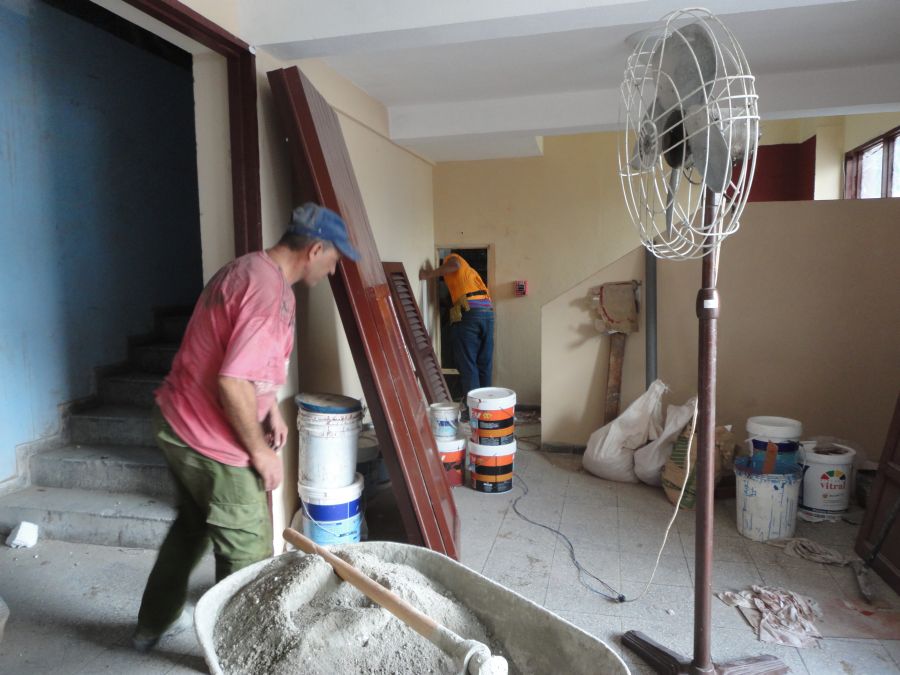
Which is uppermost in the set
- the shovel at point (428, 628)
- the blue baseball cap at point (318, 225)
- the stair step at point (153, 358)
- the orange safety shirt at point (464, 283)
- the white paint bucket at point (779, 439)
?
the blue baseball cap at point (318, 225)

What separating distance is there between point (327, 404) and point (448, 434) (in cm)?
125

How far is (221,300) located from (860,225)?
12.2 ft

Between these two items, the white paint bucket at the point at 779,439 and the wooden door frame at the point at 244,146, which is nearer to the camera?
the wooden door frame at the point at 244,146

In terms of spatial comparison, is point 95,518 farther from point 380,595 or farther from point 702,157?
point 702,157

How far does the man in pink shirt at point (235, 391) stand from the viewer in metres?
1.84

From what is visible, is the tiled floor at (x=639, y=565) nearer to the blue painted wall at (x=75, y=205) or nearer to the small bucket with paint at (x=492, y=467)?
the small bucket with paint at (x=492, y=467)

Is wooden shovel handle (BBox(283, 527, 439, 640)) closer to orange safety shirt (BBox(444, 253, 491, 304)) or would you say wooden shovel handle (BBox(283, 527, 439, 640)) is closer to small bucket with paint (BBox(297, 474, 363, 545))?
small bucket with paint (BBox(297, 474, 363, 545))

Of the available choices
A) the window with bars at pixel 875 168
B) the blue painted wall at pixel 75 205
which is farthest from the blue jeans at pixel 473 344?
the window with bars at pixel 875 168

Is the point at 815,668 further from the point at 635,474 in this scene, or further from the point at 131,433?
the point at 131,433

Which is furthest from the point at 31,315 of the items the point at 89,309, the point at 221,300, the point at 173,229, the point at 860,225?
the point at 860,225

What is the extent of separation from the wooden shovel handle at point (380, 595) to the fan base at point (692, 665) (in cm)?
131

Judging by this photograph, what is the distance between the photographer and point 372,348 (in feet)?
9.17

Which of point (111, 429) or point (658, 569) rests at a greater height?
point (111, 429)

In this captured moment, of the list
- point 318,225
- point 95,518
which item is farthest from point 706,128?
point 95,518
